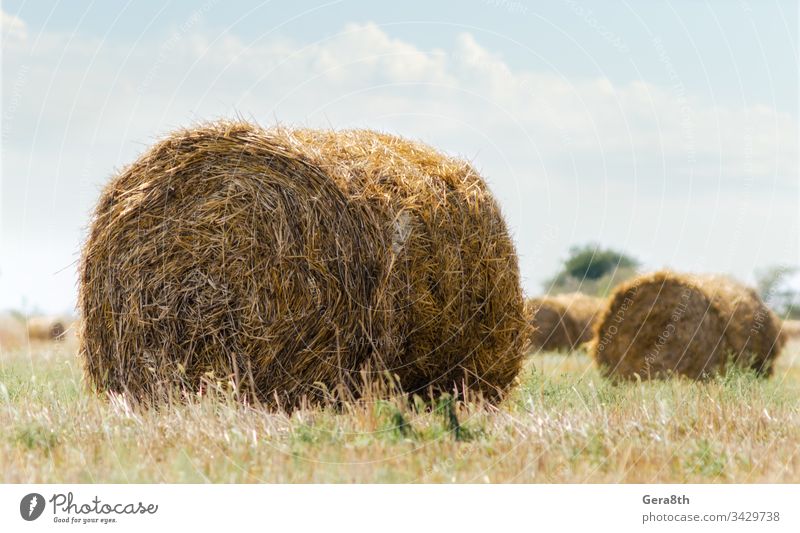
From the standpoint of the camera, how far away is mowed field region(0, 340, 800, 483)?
4.59 meters

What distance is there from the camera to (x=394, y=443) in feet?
16.6

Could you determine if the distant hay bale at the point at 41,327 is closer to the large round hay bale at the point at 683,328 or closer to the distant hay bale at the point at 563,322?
the distant hay bale at the point at 563,322

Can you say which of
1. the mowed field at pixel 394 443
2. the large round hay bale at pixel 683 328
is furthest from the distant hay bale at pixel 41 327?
the mowed field at pixel 394 443

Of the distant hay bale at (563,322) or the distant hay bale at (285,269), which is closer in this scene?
the distant hay bale at (285,269)

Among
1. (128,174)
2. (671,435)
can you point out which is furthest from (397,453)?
(128,174)

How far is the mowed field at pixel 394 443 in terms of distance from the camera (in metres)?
4.59

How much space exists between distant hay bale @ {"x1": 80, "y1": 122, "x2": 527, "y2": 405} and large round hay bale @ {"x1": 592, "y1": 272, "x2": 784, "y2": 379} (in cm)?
447

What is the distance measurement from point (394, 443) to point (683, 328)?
258 inches

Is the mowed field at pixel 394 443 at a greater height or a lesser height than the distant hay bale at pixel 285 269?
lesser

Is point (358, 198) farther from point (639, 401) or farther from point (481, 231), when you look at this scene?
point (639, 401)

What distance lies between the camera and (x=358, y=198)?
20.2 ft

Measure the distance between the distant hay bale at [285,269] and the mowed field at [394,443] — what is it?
0.40m

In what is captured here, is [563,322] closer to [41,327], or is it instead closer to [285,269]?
[285,269]

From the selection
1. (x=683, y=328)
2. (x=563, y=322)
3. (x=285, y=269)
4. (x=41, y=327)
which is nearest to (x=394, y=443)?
(x=285, y=269)
